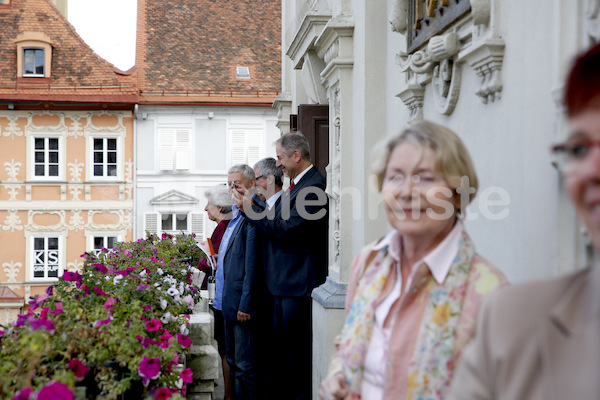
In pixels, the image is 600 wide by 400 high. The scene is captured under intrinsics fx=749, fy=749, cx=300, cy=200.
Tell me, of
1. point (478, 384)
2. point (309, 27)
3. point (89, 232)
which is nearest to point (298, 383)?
point (309, 27)

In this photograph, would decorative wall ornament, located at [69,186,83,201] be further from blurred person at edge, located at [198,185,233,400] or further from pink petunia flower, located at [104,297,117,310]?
pink petunia flower, located at [104,297,117,310]

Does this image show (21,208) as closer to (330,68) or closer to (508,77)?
(330,68)

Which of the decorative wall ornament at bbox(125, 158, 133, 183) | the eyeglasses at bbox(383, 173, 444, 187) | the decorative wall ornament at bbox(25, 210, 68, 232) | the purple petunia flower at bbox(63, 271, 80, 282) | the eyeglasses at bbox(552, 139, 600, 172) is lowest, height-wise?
the decorative wall ornament at bbox(25, 210, 68, 232)

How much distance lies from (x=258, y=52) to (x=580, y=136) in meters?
26.5

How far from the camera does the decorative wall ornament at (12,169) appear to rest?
2402 cm

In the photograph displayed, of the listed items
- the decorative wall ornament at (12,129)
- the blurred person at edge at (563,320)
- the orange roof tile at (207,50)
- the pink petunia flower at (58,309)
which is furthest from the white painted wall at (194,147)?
the blurred person at edge at (563,320)

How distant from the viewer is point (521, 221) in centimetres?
271

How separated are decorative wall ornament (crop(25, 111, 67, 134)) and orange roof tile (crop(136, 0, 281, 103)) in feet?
8.77

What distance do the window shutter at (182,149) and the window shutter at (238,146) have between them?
149 cm

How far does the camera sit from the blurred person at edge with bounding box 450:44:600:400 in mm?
1176

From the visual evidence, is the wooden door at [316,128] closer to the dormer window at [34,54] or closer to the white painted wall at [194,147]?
the white painted wall at [194,147]

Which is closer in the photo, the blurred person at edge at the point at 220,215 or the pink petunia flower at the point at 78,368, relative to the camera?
the pink petunia flower at the point at 78,368

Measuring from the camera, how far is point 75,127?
2420cm

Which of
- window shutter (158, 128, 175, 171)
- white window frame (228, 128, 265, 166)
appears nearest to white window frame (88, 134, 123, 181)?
window shutter (158, 128, 175, 171)
